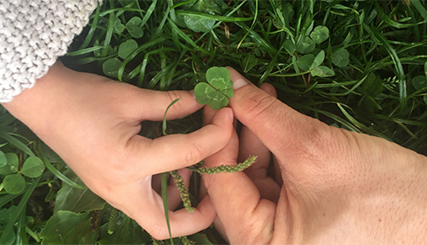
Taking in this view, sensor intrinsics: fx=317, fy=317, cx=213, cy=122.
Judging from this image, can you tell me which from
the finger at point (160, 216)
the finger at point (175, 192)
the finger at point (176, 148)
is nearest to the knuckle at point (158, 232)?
the finger at point (160, 216)

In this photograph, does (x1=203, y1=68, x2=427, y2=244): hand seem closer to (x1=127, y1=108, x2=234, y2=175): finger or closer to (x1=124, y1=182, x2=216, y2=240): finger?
(x1=127, y1=108, x2=234, y2=175): finger

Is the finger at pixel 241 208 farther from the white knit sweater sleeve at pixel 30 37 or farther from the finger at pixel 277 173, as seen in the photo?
the white knit sweater sleeve at pixel 30 37

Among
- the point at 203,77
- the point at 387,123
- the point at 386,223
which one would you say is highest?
the point at 203,77

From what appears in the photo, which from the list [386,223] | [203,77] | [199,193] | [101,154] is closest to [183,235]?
[199,193]

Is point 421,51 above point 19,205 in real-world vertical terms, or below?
above

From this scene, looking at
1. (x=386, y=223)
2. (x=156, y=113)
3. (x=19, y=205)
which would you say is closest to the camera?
(x=386, y=223)

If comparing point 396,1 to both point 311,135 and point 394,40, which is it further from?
point 311,135

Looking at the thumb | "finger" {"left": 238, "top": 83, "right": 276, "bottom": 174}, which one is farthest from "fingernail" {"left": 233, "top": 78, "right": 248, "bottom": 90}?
"finger" {"left": 238, "top": 83, "right": 276, "bottom": 174}

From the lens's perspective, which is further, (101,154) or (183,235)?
(183,235)
